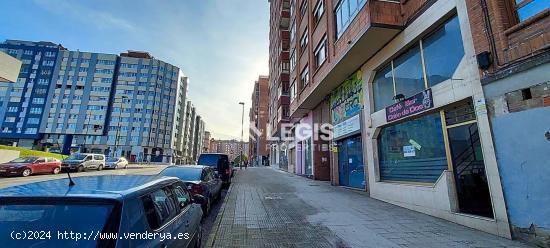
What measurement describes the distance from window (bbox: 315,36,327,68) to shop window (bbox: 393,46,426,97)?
573cm

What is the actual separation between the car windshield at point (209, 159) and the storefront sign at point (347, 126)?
7.39 meters

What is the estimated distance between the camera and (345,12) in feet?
41.4

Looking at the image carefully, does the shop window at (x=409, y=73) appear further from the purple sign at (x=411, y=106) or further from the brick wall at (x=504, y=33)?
the brick wall at (x=504, y=33)

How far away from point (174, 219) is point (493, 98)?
729 centimetres

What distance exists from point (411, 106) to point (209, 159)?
10962 mm

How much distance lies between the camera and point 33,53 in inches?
3172

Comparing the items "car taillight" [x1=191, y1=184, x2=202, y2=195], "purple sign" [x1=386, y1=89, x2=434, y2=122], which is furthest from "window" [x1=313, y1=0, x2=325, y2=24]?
"car taillight" [x1=191, y1=184, x2=202, y2=195]

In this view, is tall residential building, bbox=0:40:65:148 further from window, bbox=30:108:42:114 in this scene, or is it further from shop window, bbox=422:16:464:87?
shop window, bbox=422:16:464:87

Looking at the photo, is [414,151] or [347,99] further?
[347,99]

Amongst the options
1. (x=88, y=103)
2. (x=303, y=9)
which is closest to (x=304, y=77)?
(x=303, y=9)

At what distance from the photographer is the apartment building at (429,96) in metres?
6.03

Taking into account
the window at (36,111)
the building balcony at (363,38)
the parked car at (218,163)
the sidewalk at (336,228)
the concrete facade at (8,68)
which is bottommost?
the sidewalk at (336,228)

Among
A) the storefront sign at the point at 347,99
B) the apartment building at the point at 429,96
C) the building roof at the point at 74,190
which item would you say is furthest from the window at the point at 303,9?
the building roof at the point at 74,190

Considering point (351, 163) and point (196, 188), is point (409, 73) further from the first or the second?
point (196, 188)
